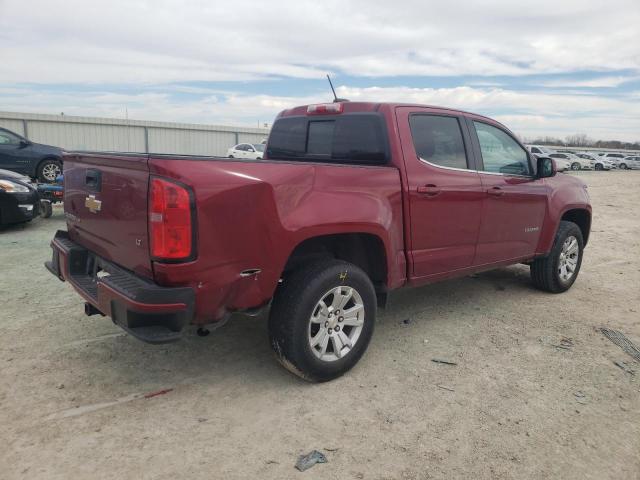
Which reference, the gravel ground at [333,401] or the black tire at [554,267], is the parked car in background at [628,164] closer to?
the black tire at [554,267]

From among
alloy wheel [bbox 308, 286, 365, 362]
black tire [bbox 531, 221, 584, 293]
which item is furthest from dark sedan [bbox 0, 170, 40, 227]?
black tire [bbox 531, 221, 584, 293]

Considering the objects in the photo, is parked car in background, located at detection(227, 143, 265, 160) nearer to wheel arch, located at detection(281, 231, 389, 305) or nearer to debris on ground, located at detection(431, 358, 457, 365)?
wheel arch, located at detection(281, 231, 389, 305)

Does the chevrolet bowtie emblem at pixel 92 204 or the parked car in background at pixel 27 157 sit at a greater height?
the chevrolet bowtie emblem at pixel 92 204

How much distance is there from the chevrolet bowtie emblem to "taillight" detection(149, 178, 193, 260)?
2.43 feet

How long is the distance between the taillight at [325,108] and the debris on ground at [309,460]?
102 inches

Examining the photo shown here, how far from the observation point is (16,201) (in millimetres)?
7926

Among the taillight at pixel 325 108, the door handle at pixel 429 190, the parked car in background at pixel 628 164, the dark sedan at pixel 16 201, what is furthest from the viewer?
the parked car in background at pixel 628 164

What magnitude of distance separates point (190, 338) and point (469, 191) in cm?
258

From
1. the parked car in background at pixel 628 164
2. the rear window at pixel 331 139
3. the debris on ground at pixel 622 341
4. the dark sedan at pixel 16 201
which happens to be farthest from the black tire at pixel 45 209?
the parked car in background at pixel 628 164

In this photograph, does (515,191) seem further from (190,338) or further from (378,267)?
(190,338)

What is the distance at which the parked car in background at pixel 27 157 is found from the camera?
1226cm

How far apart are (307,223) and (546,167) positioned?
305cm

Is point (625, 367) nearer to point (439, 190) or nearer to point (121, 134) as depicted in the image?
point (439, 190)

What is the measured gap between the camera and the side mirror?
4.91 metres
